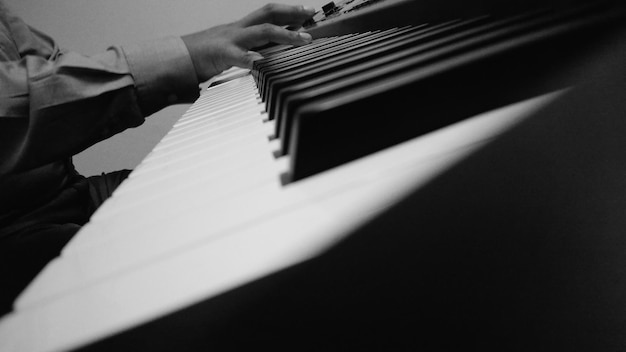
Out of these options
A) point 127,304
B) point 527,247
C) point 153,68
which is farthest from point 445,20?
point 153,68

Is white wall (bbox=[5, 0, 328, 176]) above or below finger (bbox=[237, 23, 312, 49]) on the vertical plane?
above

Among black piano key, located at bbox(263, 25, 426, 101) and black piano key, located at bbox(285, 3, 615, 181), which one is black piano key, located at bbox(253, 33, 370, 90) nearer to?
black piano key, located at bbox(263, 25, 426, 101)

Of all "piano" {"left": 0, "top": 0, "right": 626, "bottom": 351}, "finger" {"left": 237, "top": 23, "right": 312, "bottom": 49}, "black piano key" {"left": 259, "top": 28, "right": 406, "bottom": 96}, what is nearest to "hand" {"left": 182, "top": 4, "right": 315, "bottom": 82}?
"finger" {"left": 237, "top": 23, "right": 312, "bottom": 49}

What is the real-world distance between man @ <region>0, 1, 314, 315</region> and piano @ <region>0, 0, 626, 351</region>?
0.61 metres

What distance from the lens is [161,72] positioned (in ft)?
3.32

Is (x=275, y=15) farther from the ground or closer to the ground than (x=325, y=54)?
farther from the ground

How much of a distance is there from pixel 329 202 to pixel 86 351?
0.13 m

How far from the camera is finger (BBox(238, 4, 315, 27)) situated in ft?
3.81

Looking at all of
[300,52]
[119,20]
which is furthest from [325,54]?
[119,20]

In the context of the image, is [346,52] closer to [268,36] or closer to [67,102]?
[268,36]

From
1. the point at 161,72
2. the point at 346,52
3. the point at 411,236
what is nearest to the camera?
the point at 411,236

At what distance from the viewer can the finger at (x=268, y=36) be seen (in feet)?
3.41

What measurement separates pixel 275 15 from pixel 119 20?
170 cm

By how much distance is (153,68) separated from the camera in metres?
1.00
